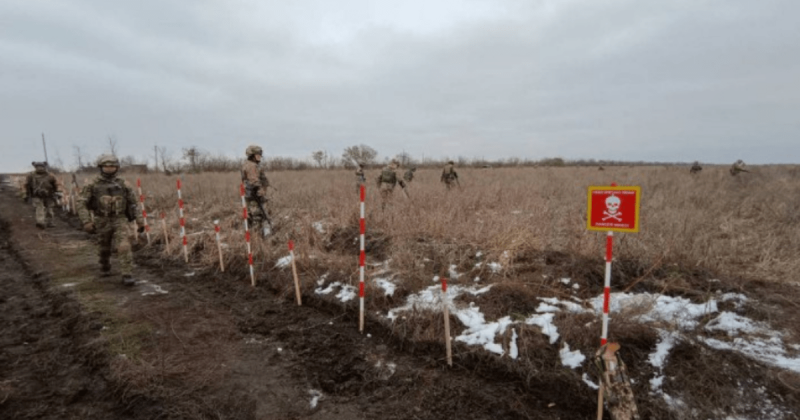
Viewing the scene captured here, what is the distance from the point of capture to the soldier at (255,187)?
771cm

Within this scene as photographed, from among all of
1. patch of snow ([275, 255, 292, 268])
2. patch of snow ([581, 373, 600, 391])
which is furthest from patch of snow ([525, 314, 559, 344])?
patch of snow ([275, 255, 292, 268])

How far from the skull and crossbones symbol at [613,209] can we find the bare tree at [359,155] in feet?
129

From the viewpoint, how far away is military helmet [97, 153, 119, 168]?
5.81 metres

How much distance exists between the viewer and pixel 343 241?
23.7 ft

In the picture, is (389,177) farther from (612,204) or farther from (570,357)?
(612,204)

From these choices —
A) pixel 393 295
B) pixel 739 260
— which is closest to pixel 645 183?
pixel 739 260

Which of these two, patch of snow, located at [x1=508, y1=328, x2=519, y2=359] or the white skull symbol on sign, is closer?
the white skull symbol on sign

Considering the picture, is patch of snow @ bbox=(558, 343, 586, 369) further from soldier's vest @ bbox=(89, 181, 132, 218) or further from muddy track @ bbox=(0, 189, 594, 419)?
soldier's vest @ bbox=(89, 181, 132, 218)

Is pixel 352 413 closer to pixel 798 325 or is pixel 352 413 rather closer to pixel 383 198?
pixel 798 325

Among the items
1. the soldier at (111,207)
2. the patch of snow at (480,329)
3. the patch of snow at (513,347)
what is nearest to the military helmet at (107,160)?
the soldier at (111,207)

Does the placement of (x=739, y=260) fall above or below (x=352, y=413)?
above

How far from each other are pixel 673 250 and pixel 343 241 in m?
5.50

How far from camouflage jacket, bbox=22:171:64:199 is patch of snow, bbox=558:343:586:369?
1396 centimetres

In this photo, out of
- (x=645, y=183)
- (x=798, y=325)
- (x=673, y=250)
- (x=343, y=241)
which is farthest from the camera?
(x=645, y=183)
